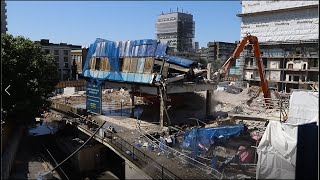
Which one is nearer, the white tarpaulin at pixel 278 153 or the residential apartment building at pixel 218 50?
the white tarpaulin at pixel 278 153

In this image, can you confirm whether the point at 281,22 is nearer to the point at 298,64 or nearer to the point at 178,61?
the point at 298,64

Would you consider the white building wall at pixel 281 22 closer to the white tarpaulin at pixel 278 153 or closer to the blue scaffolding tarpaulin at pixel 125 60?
the blue scaffolding tarpaulin at pixel 125 60

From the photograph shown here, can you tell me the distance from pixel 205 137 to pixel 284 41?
55.0 m

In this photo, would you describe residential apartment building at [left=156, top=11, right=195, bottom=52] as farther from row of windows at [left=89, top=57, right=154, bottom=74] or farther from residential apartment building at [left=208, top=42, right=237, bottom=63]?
row of windows at [left=89, top=57, right=154, bottom=74]

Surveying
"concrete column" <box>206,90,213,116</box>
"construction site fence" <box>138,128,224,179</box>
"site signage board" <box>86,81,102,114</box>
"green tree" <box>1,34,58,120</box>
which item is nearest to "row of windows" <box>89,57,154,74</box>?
"site signage board" <box>86,81,102,114</box>

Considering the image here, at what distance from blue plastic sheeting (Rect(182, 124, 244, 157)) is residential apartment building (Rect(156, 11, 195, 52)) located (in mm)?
99766

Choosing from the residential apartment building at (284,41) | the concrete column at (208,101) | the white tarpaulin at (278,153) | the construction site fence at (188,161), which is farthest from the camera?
the residential apartment building at (284,41)

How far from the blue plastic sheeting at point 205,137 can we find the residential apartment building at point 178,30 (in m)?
99.8

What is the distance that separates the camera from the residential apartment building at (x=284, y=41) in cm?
5562

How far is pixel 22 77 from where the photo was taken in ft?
72.5

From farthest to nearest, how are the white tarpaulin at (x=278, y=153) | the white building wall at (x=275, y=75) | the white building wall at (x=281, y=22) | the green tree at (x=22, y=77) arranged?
the white building wall at (x=281, y=22), the white building wall at (x=275, y=75), the green tree at (x=22, y=77), the white tarpaulin at (x=278, y=153)

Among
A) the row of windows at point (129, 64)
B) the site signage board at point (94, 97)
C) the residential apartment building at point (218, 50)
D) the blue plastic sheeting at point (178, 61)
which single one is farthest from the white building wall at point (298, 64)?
the residential apartment building at point (218, 50)

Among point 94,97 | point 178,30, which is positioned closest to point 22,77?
point 94,97

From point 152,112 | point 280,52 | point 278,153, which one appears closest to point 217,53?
point 280,52
